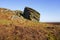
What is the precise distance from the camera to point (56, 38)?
18.4m

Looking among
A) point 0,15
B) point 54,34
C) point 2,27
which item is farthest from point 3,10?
point 54,34

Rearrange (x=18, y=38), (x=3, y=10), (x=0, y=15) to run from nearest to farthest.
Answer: (x=18, y=38), (x=0, y=15), (x=3, y=10)

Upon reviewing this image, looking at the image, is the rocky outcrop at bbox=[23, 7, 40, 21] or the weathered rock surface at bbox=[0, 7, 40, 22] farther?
the rocky outcrop at bbox=[23, 7, 40, 21]

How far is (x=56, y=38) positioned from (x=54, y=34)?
0.59m

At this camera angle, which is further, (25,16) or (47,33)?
(25,16)

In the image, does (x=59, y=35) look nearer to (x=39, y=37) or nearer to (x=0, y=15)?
(x=39, y=37)

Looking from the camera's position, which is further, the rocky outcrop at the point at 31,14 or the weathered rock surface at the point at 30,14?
the rocky outcrop at the point at 31,14

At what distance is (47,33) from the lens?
61.6 feet

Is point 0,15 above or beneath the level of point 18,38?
above

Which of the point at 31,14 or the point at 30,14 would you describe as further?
the point at 30,14

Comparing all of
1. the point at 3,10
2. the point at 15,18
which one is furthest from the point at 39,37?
the point at 3,10

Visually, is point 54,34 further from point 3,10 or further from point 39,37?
point 3,10

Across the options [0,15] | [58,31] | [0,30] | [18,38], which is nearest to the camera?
[18,38]

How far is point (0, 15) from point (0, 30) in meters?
11.6
